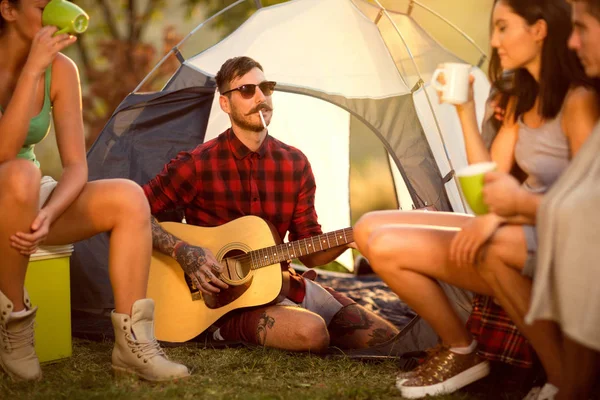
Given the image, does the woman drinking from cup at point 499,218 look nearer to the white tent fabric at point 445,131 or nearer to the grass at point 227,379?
the grass at point 227,379

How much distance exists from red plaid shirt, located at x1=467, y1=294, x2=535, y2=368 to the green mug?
160cm

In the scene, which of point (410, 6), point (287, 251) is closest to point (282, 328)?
point (287, 251)

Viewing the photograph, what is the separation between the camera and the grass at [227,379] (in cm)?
238

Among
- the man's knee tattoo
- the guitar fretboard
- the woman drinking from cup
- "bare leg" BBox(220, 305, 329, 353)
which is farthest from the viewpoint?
the man's knee tattoo

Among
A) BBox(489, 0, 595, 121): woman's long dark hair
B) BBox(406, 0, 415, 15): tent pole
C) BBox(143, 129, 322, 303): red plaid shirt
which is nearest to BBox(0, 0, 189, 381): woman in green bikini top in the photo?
BBox(143, 129, 322, 303): red plaid shirt

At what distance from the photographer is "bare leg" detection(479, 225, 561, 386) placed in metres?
2.02

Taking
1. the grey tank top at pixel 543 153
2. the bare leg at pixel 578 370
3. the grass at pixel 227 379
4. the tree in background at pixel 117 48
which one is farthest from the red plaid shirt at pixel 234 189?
the tree in background at pixel 117 48

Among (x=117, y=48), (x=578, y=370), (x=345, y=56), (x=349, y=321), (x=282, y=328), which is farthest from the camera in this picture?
(x=117, y=48)

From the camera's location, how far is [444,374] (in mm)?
2340

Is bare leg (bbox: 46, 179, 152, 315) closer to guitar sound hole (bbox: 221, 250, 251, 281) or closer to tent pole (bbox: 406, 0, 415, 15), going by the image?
guitar sound hole (bbox: 221, 250, 251, 281)

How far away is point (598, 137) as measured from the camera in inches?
70.6

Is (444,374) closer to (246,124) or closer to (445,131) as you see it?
(445,131)

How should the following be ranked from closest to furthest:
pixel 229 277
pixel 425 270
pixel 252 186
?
pixel 425 270 → pixel 229 277 → pixel 252 186

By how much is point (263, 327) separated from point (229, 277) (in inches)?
10.3
